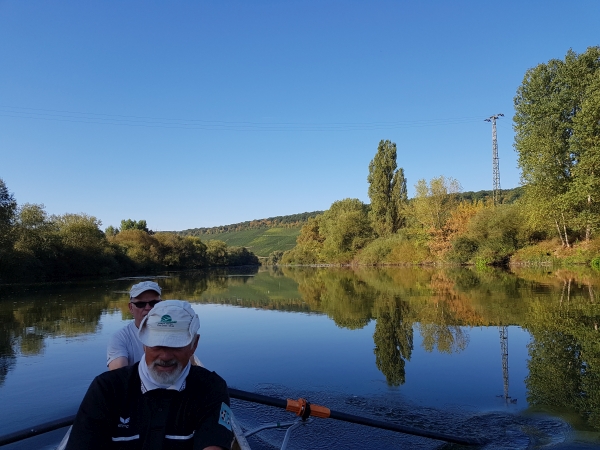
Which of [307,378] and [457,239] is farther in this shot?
[457,239]

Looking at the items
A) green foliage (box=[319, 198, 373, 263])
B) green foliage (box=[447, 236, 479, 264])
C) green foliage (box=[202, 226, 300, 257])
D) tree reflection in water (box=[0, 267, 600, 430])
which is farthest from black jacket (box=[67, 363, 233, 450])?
green foliage (box=[202, 226, 300, 257])

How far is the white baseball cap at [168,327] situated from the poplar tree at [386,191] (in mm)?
47457

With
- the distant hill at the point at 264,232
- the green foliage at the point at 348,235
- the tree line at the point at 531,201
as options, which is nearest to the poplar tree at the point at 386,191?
the tree line at the point at 531,201

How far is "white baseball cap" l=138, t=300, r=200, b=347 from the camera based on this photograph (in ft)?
6.64

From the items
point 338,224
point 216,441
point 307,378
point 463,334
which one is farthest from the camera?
point 338,224

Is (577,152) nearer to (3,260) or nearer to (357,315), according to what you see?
(357,315)

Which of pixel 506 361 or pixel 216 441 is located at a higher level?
pixel 216 441

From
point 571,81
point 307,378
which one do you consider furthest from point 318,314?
point 571,81

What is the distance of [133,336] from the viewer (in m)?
4.04

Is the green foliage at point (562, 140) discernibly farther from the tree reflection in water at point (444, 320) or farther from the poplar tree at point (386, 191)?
the poplar tree at point (386, 191)

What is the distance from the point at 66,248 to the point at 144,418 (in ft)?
132

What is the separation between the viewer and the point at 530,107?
2927 centimetres

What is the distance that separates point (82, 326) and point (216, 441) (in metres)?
12.7

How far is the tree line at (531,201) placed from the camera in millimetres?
26297
